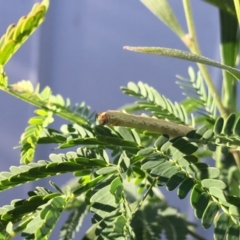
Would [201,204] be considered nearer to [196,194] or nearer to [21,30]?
[196,194]

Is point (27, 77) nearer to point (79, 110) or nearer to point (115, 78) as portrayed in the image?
point (115, 78)

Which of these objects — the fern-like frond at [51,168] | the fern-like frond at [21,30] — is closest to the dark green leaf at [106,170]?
the fern-like frond at [51,168]

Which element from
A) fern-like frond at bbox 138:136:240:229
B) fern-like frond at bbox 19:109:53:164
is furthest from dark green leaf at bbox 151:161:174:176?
fern-like frond at bbox 19:109:53:164

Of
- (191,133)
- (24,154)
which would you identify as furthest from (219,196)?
(24,154)

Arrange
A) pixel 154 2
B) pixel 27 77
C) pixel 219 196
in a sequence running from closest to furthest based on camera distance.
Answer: pixel 219 196 → pixel 154 2 → pixel 27 77

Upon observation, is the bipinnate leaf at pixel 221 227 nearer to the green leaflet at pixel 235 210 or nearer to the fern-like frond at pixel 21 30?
the green leaflet at pixel 235 210

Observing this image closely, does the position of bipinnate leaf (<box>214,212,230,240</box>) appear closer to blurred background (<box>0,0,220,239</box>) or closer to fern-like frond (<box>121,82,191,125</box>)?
fern-like frond (<box>121,82,191,125</box>)
